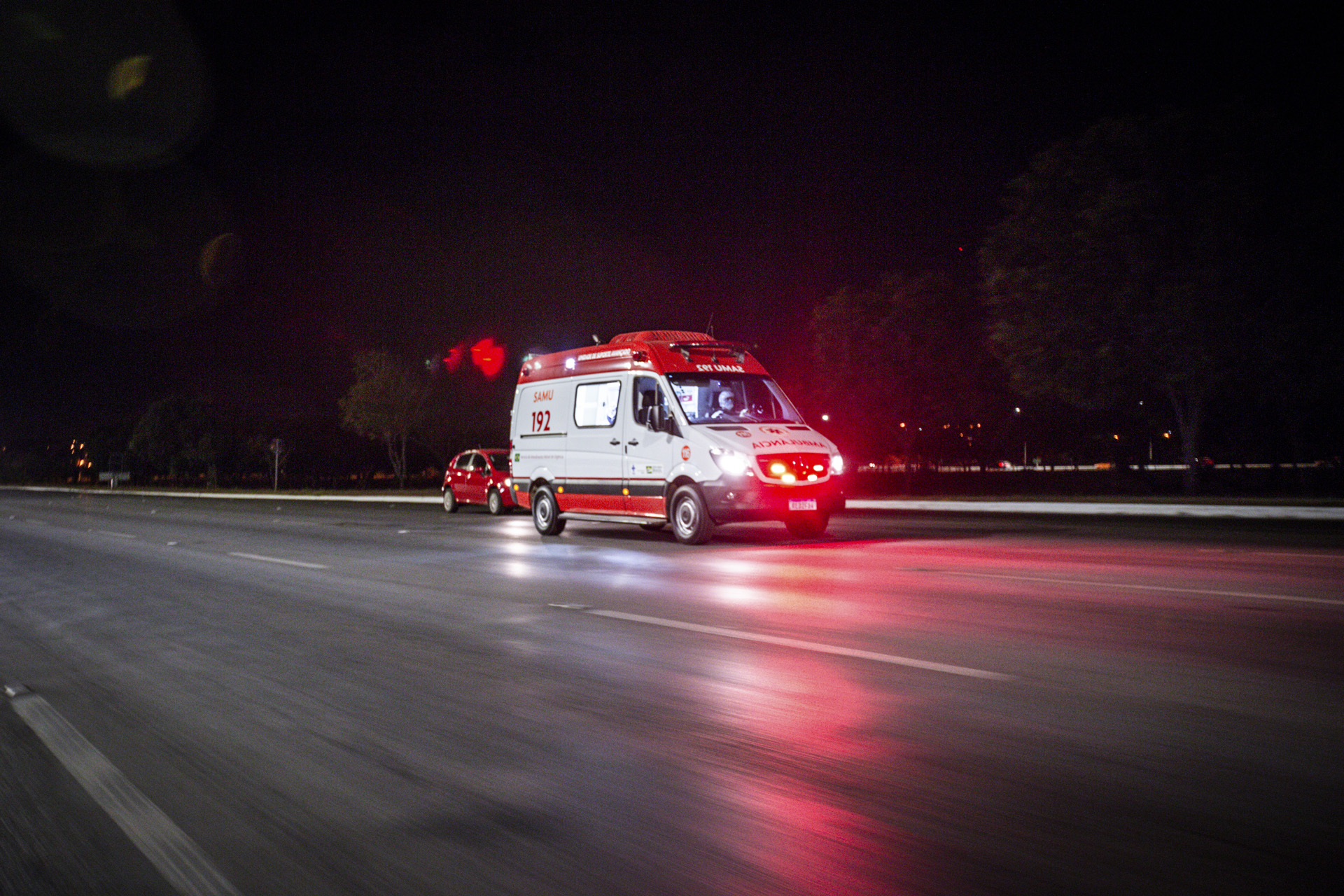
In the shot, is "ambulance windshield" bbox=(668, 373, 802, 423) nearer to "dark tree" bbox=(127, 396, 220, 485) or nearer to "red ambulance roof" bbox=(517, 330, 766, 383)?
"red ambulance roof" bbox=(517, 330, 766, 383)

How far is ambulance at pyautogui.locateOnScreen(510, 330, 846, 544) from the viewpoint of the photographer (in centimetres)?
1430

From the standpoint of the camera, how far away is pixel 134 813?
3773 millimetres

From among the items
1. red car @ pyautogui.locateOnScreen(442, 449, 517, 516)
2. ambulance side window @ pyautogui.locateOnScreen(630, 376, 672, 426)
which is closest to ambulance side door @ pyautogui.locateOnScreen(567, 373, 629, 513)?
ambulance side window @ pyautogui.locateOnScreen(630, 376, 672, 426)

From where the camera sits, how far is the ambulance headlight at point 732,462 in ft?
46.2

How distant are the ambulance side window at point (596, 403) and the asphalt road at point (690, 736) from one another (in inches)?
242

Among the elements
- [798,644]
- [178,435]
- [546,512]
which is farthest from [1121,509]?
[178,435]

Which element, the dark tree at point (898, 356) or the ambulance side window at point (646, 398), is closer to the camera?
the ambulance side window at point (646, 398)

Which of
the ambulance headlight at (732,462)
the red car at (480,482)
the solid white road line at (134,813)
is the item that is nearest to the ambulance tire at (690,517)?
the ambulance headlight at (732,462)

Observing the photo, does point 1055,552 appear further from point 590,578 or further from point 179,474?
point 179,474

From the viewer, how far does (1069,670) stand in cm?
574

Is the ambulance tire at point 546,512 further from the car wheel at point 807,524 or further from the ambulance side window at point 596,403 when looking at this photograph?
the car wheel at point 807,524

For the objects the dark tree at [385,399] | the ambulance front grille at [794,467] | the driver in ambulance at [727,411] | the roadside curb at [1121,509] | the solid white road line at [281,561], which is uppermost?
the dark tree at [385,399]

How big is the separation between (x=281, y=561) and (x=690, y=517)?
542 cm

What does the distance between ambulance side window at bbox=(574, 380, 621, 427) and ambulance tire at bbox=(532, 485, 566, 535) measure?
1.48 m
